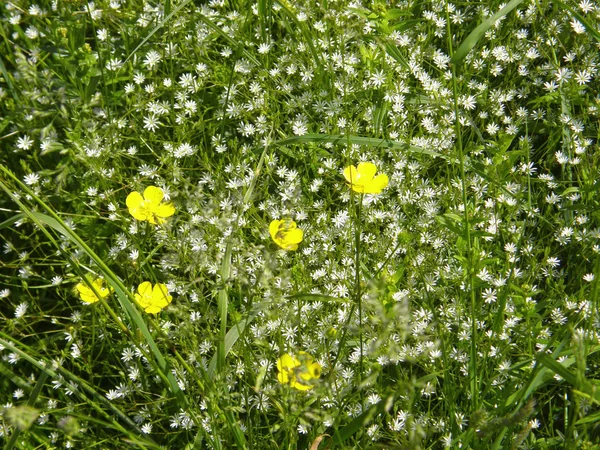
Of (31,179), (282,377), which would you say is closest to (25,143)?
(31,179)

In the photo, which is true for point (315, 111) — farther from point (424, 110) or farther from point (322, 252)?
point (322, 252)

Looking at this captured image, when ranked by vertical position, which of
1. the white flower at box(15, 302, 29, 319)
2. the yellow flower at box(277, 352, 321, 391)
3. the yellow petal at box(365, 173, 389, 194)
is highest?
the yellow petal at box(365, 173, 389, 194)

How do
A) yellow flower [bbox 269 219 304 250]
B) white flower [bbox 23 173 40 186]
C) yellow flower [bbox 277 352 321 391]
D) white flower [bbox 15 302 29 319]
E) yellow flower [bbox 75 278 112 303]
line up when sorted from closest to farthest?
yellow flower [bbox 277 352 321 391] → yellow flower [bbox 269 219 304 250] → yellow flower [bbox 75 278 112 303] → white flower [bbox 15 302 29 319] → white flower [bbox 23 173 40 186]

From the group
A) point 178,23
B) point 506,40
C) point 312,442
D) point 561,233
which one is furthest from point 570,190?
point 178,23

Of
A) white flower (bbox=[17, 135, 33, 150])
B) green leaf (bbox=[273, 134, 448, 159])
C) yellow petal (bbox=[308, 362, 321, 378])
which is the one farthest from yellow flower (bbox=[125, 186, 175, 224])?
white flower (bbox=[17, 135, 33, 150])

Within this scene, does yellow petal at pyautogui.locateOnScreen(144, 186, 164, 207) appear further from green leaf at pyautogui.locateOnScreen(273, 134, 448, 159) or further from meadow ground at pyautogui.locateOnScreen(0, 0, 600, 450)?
green leaf at pyautogui.locateOnScreen(273, 134, 448, 159)

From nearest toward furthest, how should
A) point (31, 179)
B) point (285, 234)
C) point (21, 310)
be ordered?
A: point (285, 234), point (21, 310), point (31, 179)

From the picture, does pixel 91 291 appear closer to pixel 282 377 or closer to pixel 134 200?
pixel 134 200

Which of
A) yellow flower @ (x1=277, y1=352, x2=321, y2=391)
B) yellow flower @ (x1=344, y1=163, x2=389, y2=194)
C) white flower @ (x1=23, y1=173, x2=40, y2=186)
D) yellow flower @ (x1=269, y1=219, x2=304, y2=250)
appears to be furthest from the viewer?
white flower @ (x1=23, y1=173, x2=40, y2=186)
